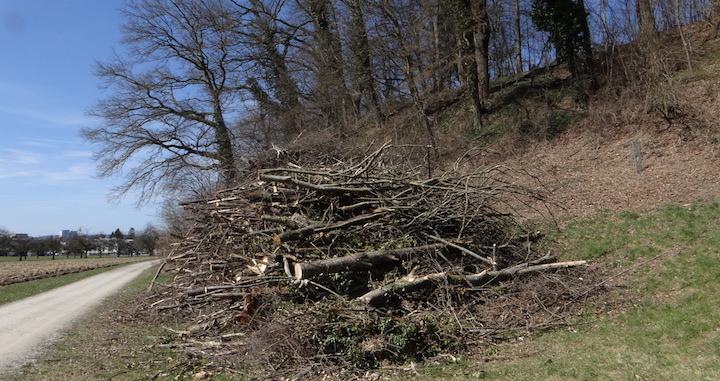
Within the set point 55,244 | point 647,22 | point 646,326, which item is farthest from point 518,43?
point 55,244

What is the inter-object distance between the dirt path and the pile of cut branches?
7.44 ft

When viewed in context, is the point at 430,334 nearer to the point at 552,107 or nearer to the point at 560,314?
the point at 560,314

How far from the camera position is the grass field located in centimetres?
576

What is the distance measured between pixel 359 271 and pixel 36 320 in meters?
8.52

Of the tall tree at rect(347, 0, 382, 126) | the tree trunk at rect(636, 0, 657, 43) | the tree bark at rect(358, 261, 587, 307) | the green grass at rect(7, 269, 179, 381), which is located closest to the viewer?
the green grass at rect(7, 269, 179, 381)

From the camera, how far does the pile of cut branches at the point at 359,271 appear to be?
6887 millimetres

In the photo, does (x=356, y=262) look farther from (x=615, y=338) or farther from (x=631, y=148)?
(x=631, y=148)

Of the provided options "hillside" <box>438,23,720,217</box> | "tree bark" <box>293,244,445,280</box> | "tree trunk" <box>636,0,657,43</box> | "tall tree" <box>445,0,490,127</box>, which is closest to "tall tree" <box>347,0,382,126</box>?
"tall tree" <box>445,0,490,127</box>

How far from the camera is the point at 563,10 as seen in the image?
64.7 feet

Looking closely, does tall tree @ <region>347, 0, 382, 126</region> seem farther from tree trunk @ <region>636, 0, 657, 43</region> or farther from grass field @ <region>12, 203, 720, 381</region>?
grass field @ <region>12, 203, 720, 381</region>

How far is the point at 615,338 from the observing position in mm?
6566

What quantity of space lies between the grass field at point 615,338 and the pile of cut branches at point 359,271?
53 centimetres

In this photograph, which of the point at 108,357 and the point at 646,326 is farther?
the point at 108,357

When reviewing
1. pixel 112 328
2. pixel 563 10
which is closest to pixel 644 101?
pixel 563 10
